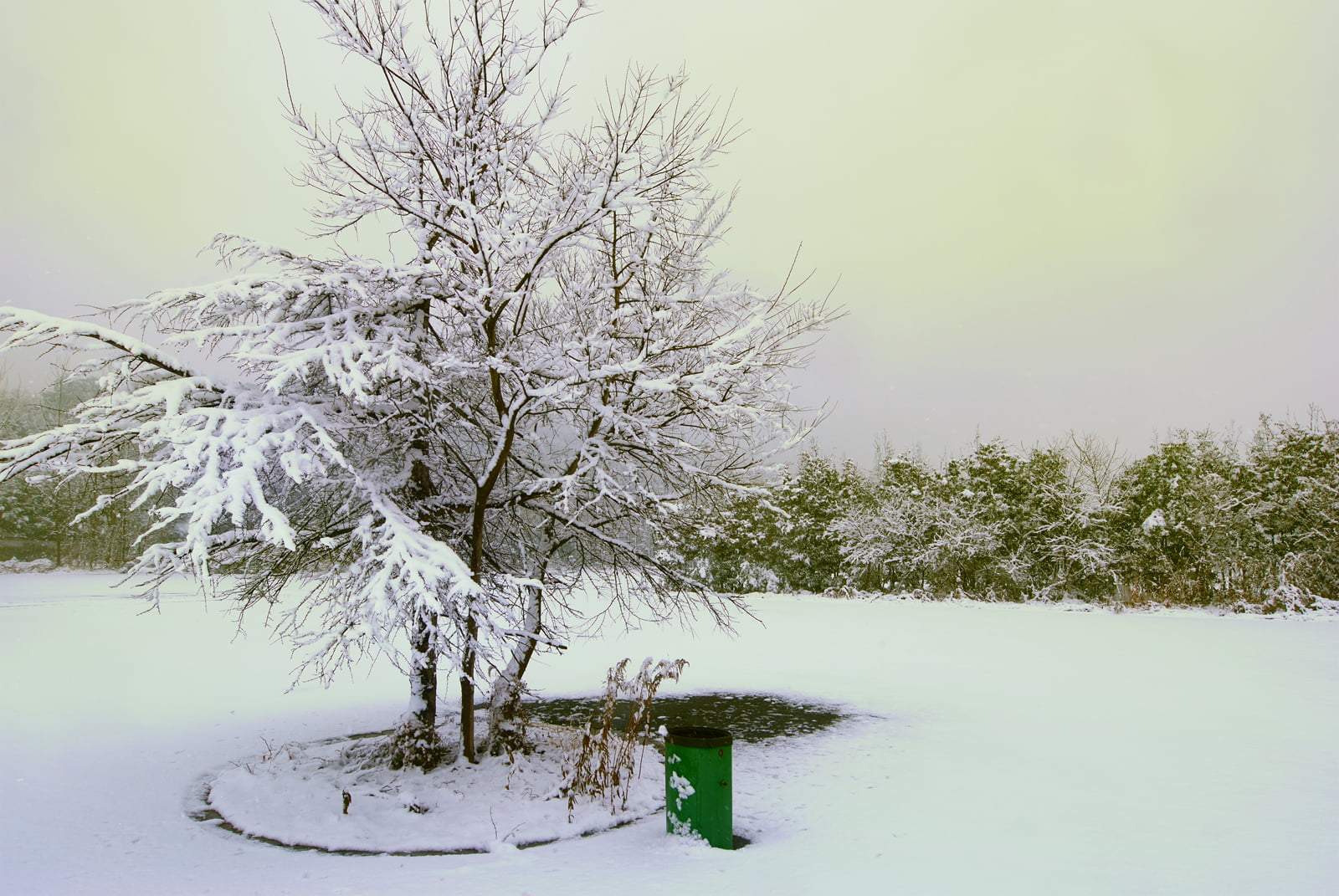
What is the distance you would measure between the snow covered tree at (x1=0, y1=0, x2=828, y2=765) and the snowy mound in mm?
416

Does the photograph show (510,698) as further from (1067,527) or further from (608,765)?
(1067,527)

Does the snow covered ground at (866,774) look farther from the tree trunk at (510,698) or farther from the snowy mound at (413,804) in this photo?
the tree trunk at (510,698)

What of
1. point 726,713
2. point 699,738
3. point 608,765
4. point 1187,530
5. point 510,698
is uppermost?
point 1187,530

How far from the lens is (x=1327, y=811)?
5633mm

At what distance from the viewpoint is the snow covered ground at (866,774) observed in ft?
15.2

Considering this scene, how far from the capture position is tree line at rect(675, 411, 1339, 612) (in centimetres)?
2056

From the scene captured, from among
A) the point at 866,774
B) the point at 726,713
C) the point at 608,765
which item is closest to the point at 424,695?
the point at 608,765

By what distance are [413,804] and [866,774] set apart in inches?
152

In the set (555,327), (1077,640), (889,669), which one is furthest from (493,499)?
(1077,640)

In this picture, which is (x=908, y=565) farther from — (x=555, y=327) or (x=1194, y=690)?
(x=555, y=327)

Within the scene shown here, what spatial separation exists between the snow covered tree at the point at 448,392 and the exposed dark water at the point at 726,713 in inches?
87.8

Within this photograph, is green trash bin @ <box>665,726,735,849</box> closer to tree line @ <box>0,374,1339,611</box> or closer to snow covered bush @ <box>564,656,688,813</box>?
snow covered bush @ <box>564,656,688,813</box>

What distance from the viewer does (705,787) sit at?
514 cm

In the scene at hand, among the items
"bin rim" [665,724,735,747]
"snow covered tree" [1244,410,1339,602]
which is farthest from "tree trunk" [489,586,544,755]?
"snow covered tree" [1244,410,1339,602]
